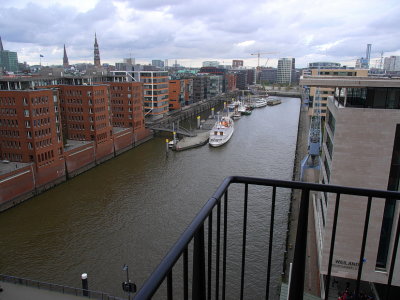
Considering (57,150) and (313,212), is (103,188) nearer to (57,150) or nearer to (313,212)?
(57,150)

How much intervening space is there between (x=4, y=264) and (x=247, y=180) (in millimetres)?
10823

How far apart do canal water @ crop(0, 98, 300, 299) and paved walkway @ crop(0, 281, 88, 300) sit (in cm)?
91

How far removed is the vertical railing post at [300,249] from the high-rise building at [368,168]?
23.1 feet

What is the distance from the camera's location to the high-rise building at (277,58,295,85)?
109938 millimetres

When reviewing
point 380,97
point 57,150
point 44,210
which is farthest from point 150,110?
point 380,97

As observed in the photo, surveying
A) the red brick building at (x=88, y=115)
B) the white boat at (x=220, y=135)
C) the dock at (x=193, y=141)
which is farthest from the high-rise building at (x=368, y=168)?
the white boat at (x=220, y=135)

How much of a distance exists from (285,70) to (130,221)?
10613cm

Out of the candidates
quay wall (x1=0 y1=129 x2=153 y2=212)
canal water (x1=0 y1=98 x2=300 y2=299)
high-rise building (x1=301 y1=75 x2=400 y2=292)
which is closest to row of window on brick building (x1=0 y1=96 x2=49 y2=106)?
quay wall (x1=0 y1=129 x2=153 y2=212)


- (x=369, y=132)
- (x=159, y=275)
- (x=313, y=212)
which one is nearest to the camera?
(x=159, y=275)

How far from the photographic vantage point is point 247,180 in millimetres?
1593

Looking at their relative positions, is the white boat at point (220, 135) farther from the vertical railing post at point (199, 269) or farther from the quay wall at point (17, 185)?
the vertical railing post at point (199, 269)

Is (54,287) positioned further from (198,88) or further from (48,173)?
(198,88)

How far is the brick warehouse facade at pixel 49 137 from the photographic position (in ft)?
49.2

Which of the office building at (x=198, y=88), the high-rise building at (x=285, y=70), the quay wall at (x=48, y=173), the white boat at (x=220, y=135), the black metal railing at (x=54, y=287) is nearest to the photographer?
the black metal railing at (x=54, y=287)
